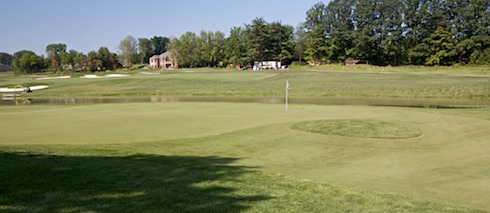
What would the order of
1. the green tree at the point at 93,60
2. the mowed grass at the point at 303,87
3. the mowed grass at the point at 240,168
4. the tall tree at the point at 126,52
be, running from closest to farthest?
the mowed grass at the point at 240,168 → the mowed grass at the point at 303,87 → the green tree at the point at 93,60 → the tall tree at the point at 126,52

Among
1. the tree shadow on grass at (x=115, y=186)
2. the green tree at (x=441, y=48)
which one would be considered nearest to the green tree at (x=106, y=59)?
the green tree at (x=441, y=48)

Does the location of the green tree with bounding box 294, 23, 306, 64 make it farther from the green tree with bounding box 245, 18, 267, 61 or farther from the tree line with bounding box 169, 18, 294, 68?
the green tree with bounding box 245, 18, 267, 61

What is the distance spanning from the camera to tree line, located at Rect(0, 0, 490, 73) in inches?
3243

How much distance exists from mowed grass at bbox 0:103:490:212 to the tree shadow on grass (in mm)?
17

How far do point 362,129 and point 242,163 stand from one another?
6587 millimetres

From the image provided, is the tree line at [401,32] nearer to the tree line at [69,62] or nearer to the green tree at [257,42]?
the green tree at [257,42]

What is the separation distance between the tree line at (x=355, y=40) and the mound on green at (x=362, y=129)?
7267 centimetres

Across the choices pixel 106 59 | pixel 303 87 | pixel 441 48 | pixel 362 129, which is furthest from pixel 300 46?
pixel 362 129

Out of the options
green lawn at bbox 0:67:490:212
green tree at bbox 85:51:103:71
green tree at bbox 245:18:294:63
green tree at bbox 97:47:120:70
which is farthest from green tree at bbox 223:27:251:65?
green lawn at bbox 0:67:490:212

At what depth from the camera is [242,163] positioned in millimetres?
10656

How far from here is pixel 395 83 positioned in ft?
147

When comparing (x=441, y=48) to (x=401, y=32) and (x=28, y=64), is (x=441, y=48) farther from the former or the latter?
(x=28, y=64)

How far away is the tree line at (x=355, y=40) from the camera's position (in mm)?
82375

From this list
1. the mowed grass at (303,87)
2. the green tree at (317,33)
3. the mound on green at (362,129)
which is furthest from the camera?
the green tree at (317,33)
